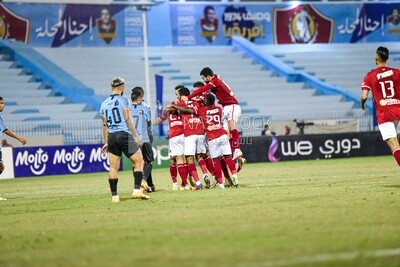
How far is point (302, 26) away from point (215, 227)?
4132 cm

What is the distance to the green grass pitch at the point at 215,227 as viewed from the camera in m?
9.96

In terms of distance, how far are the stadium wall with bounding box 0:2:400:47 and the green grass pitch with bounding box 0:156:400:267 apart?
26.2 m

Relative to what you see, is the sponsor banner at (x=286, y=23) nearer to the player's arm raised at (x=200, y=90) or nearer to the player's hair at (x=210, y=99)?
the player's arm raised at (x=200, y=90)

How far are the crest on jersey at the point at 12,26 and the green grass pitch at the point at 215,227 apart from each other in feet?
84.1

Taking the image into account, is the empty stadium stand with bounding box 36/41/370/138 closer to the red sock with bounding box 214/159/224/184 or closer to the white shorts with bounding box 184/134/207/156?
the white shorts with bounding box 184/134/207/156

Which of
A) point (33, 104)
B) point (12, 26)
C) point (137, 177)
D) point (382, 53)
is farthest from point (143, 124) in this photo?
point (12, 26)

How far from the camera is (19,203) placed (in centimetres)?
1931

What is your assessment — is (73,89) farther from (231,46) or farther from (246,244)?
(246,244)

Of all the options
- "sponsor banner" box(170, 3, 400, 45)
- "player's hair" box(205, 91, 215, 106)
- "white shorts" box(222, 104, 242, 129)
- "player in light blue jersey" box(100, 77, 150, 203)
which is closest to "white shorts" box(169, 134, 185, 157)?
"white shorts" box(222, 104, 242, 129)

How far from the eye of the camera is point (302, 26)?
52.8 metres

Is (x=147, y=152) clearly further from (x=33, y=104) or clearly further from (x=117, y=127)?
(x=33, y=104)

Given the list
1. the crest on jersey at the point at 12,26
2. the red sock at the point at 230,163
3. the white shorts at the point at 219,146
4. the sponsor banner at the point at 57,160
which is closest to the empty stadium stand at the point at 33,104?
the crest on jersey at the point at 12,26

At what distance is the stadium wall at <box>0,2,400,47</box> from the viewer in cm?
4575

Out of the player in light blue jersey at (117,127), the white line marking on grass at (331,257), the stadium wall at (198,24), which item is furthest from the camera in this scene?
the stadium wall at (198,24)
